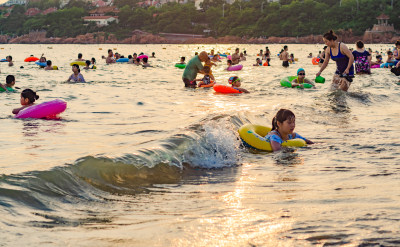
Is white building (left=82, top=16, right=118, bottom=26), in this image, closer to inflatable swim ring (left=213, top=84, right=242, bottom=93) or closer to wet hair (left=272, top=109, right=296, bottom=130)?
inflatable swim ring (left=213, top=84, right=242, bottom=93)

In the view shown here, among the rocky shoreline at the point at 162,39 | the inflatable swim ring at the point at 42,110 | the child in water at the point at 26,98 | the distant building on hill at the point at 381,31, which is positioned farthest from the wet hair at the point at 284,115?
the distant building on hill at the point at 381,31

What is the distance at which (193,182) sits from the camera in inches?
205

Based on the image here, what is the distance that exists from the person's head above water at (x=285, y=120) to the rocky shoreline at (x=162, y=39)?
307 ft

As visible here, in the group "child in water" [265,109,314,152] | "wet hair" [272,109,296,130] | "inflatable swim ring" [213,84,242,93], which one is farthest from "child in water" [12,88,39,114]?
"inflatable swim ring" [213,84,242,93]

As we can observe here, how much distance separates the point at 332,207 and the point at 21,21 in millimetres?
156780

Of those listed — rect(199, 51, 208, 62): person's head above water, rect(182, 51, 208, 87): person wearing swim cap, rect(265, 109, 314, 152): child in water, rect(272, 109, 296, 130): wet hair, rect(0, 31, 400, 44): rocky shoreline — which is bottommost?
rect(265, 109, 314, 152): child in water

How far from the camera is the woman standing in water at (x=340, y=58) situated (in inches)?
398

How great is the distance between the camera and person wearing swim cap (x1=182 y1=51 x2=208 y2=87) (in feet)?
48.0

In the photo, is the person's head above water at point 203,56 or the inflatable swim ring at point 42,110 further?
the person's head above water at point 203,56

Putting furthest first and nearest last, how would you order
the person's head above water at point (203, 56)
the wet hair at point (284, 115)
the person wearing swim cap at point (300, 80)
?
Answer: 1. the person wearing swim cap at point (300, 80)
2. the person's head above water at point (203, 56)
3. the wet hair at point (284, 115)

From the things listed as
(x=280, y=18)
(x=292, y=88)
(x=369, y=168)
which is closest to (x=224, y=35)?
(x=280, y=18)

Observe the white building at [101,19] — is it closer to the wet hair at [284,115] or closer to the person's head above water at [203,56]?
the person's head above water at [203,56]

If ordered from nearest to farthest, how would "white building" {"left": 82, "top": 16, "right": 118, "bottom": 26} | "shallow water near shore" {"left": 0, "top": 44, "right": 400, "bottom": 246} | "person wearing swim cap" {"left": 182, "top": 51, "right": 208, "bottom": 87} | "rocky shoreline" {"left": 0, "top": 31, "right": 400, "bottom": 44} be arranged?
"shallow water near shore" {"left": 0, "top": 44, "right": 400, "bottom": 246} < "person wearing swim cap" {"left": 182, "top": 51, "right": 208, "bottom": 87} < "rocky shoreline" {"left": 0, "top": 31, "right": 400, "bottom": 44} < "white building" {"left": 82, "top": 16, "right": 118, "bottom": 26}

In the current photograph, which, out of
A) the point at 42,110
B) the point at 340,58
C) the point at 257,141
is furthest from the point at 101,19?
the point at 257,141
